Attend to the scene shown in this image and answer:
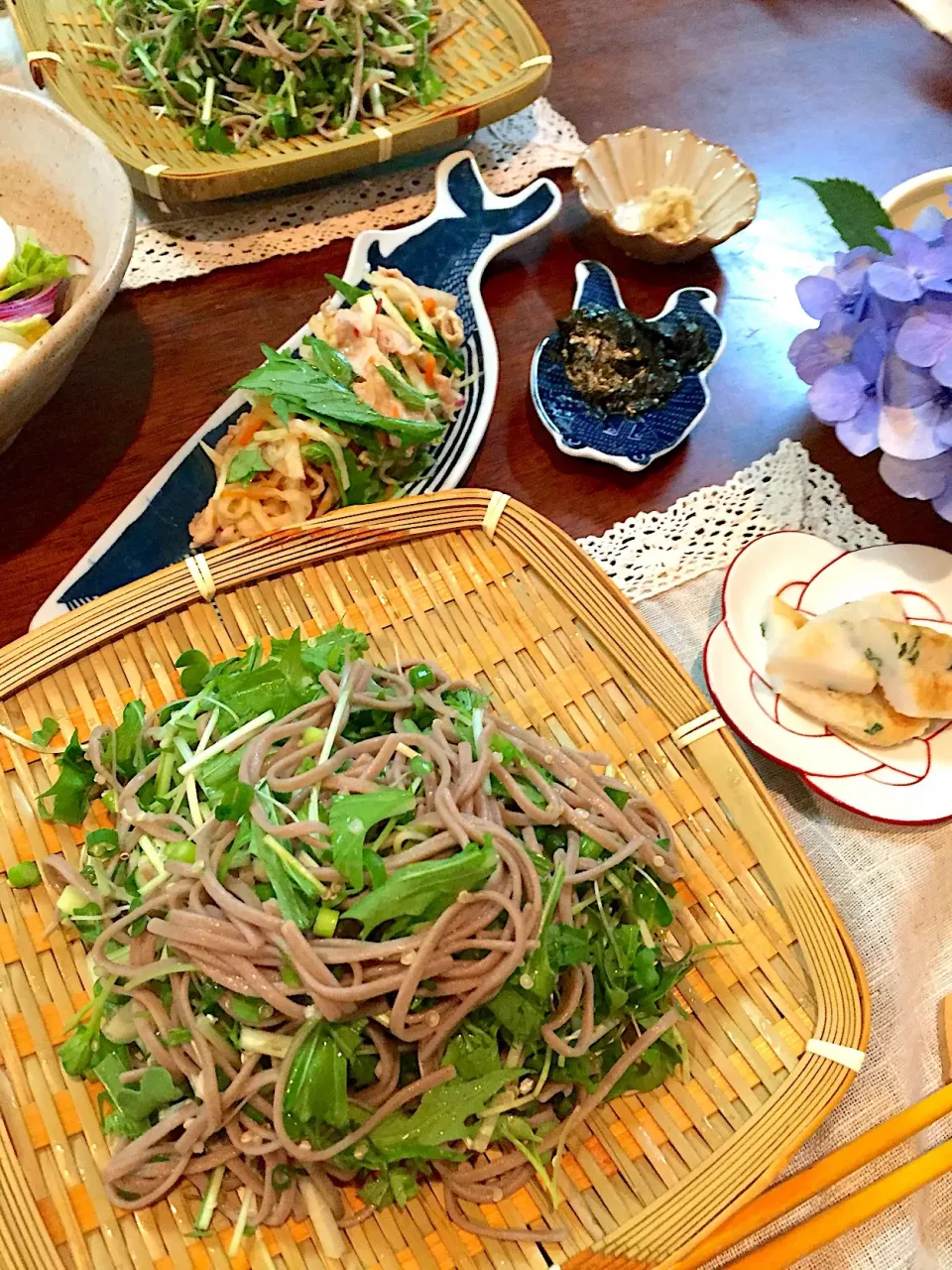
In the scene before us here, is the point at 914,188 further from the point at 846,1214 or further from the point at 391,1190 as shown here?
the point at 391,1190

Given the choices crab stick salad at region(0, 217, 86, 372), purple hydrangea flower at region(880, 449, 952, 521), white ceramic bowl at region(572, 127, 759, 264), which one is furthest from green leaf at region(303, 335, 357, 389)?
purple hydrangea flower at region(880, 449, 952, 521)

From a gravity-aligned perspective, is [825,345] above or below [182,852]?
above

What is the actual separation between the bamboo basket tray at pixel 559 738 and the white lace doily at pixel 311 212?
0.82m

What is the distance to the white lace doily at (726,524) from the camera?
1.44 m

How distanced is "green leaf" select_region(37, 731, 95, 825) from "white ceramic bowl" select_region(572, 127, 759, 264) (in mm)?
1390

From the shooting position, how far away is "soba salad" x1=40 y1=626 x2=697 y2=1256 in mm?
867

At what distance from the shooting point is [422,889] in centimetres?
87

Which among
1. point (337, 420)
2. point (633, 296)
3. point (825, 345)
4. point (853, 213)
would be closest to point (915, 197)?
point (853, 213)

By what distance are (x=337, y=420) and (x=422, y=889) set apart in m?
0.74

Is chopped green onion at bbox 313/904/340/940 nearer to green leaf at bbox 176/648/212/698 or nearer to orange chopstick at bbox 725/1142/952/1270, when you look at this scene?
green leaf at bbox 176/648/212/698

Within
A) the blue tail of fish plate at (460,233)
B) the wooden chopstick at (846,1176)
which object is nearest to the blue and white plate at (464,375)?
the blue tail of fish plate at (460,233)

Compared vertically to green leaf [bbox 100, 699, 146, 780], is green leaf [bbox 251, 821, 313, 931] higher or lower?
higher

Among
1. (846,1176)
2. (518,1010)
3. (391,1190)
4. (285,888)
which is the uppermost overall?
(285,888)

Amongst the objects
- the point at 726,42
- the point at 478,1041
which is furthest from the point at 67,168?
the point at 726,42
